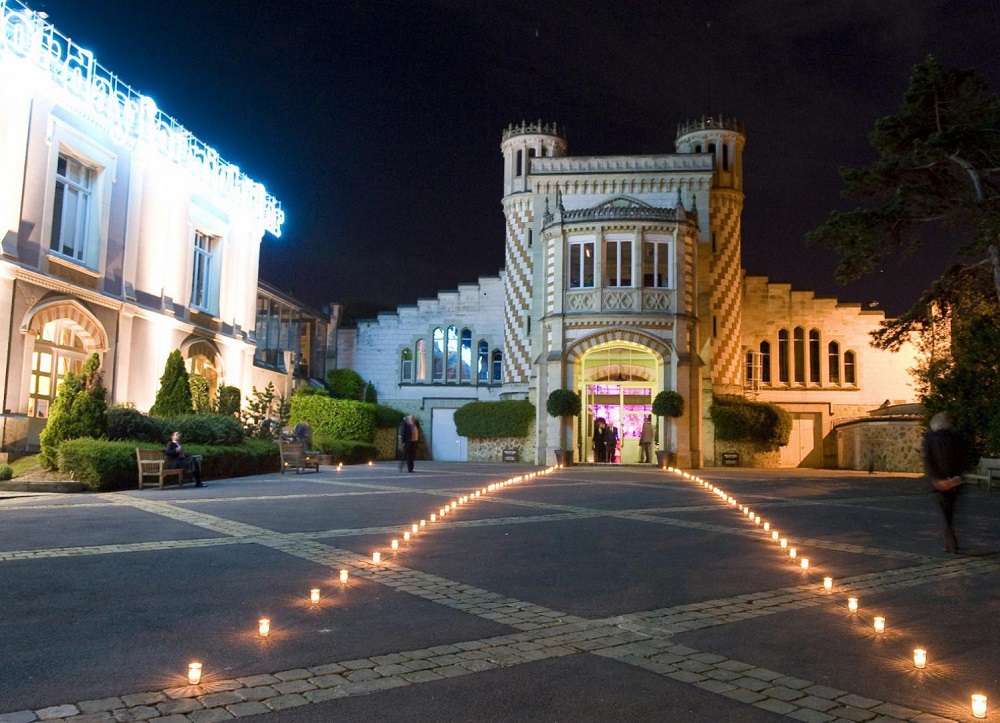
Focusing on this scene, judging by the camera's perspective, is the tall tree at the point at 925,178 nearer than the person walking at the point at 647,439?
Yes

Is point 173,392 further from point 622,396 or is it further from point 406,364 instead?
point 406,364

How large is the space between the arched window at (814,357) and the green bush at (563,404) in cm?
1514

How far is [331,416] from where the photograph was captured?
115ft

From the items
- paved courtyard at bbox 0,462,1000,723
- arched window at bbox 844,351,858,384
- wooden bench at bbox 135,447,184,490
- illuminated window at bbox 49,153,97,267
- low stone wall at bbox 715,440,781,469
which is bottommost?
paved courtyard at bbox 0,462,1000,723

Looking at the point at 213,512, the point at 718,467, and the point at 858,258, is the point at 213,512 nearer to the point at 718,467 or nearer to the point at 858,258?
the point at 858,258

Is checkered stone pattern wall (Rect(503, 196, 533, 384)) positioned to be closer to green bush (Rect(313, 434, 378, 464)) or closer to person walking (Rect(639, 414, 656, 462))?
person walking (Rect(639, 414, 656, 462))

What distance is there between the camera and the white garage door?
41.9 meters

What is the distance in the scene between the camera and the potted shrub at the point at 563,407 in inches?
1267

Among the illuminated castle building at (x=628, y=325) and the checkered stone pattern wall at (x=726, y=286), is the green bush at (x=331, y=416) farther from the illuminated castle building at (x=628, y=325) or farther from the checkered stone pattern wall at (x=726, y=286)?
the checkered stone pattern wall at (x=726, y=286)

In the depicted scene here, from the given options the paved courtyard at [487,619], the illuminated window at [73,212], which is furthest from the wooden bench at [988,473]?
the illuminated window at [73,212]

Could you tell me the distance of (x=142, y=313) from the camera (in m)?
25.6

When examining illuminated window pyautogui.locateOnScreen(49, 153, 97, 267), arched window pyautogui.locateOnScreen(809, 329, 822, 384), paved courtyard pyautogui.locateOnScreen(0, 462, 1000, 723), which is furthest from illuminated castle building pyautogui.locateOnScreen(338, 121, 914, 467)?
paved courtyard pyautogui.locateOnScreen(0, 462, 1000, 723)

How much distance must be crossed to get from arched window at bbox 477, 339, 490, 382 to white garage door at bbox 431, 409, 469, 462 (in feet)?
7.80

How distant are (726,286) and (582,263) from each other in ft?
28.5
